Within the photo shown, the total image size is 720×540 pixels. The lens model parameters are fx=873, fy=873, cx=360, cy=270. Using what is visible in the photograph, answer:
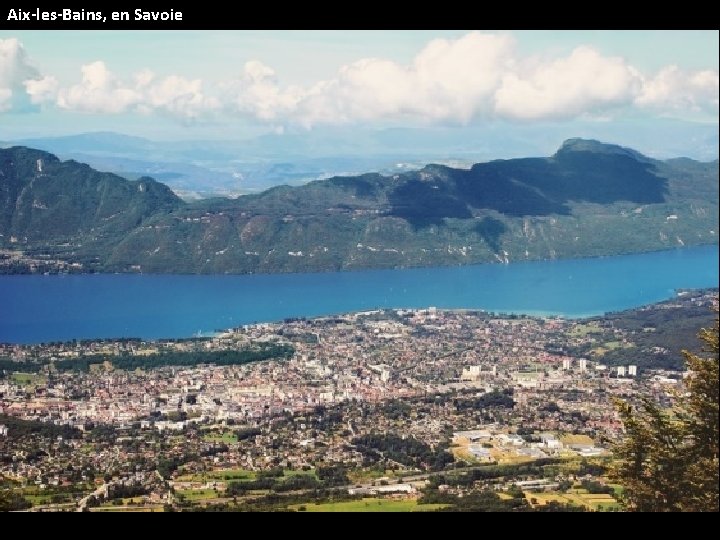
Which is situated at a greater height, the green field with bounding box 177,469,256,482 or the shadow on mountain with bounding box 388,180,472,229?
the shadow on mountain with bounding box 388,180,472,229

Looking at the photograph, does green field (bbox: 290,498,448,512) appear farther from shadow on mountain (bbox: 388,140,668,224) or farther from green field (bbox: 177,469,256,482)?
shadow on mountain (bbox: 388,140,668,224)

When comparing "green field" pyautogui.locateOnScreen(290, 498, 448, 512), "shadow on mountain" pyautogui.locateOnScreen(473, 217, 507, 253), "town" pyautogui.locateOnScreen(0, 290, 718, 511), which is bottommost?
"town" pyautogui.locateOnScreen(0, 290, 718, 511)

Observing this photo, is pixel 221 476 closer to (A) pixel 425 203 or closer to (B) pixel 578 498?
(B) pixel 578 498

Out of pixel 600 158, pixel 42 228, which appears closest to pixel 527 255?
pixel 600 158

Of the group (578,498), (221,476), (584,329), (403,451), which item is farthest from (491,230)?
(578,498)

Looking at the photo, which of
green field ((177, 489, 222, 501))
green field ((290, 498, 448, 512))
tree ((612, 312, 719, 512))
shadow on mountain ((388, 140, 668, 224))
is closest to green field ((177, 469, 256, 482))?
green field ((177, 489, 222, 501))
